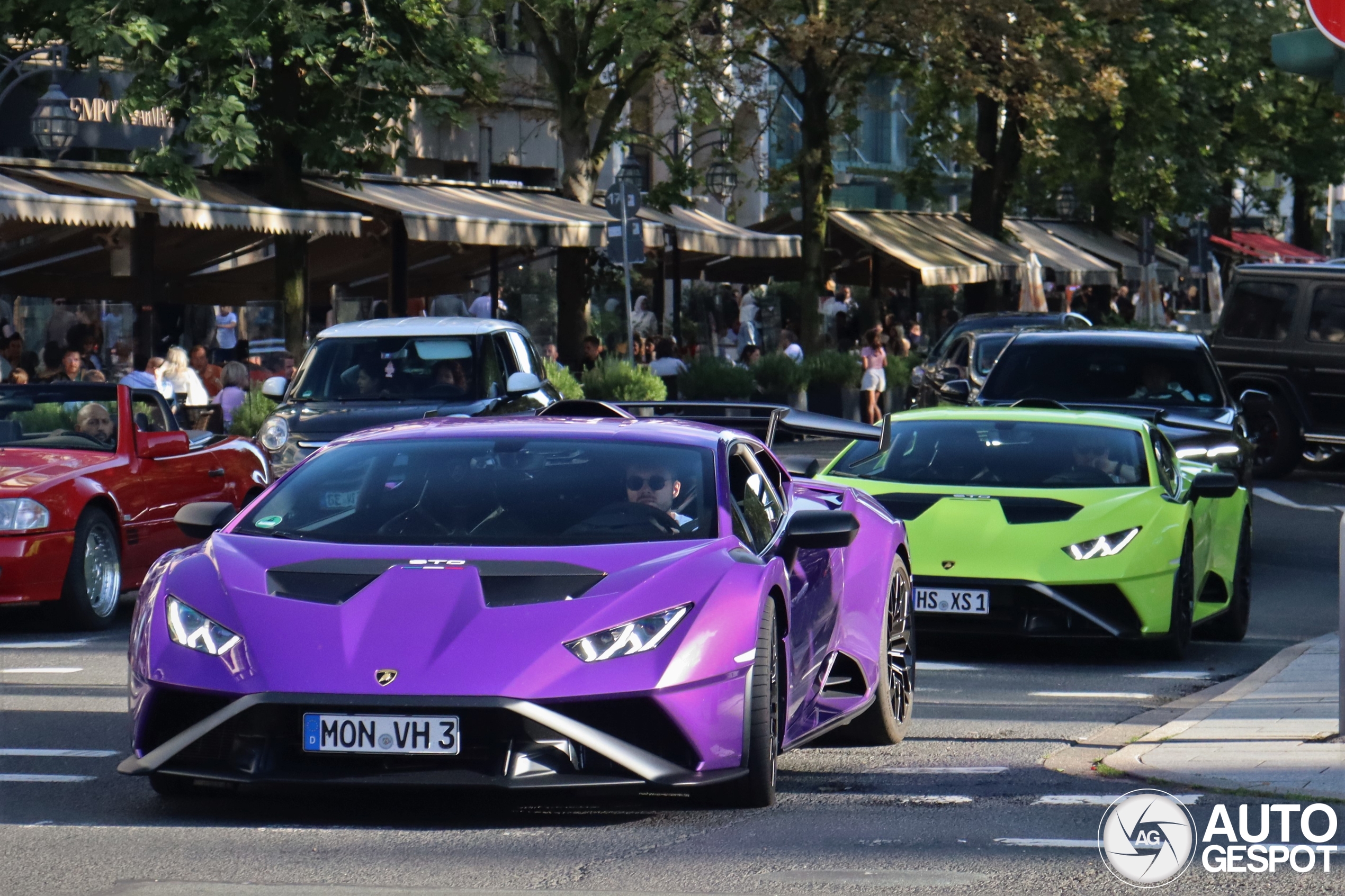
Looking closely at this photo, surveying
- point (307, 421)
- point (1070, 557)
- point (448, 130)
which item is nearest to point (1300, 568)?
point (1070, 557)

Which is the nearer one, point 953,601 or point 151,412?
point 953,601

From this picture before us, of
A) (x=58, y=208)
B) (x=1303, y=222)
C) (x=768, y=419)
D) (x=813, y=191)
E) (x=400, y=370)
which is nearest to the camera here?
(x=768, y=419)

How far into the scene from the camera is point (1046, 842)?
6.46 metres

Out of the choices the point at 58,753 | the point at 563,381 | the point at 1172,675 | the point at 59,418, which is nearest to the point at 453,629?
the point at 58,753

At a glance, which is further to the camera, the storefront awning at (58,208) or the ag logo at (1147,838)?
the storefront awning at (58,208)

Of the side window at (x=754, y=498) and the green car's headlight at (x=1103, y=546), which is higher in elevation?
the side window at (x=754, y=498)

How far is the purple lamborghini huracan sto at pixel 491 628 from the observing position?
6.23 meters

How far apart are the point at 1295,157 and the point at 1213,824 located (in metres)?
55.6

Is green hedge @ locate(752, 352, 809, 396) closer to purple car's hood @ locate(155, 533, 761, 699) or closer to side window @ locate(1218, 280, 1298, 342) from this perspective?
side window @ locate(1218, 280, 1298, 342)

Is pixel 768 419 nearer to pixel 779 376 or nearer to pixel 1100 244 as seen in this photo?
pixel 779 376

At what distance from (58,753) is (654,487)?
2.49 metres

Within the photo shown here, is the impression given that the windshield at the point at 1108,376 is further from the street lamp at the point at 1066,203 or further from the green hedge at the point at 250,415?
the street lamp at the point at 1066,203

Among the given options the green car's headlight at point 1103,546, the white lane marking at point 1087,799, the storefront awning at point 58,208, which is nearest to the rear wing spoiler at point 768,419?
the green car's headlight at point 1103,546

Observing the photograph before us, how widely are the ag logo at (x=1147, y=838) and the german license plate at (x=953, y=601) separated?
3.69m
